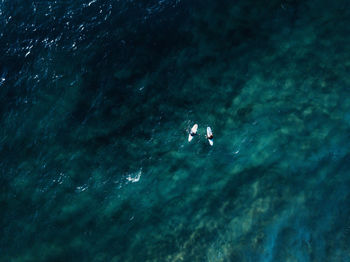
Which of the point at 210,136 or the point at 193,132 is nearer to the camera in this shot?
the point at 210,136

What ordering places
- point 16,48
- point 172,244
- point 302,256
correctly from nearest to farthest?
point 302,256 → point 172,244 → point 16,48

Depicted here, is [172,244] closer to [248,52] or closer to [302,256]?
[302,256]

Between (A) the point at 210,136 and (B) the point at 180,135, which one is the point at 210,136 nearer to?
(A) the point at 210,136

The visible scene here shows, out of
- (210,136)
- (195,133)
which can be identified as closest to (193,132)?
(195,133)

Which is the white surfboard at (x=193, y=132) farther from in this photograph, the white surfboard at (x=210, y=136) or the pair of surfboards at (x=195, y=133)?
the white surfboard at (x=210, y=136)

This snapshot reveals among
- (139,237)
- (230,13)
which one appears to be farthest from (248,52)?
(139,237)

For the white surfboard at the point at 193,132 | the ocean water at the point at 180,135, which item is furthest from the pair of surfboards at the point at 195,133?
the ocean water at the point at 180,135

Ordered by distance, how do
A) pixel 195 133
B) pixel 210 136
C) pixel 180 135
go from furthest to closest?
pixel 180 135 < pixel 195 133 < pixel 210 136

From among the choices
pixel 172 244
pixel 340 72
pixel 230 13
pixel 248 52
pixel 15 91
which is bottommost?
pixel 172 244
